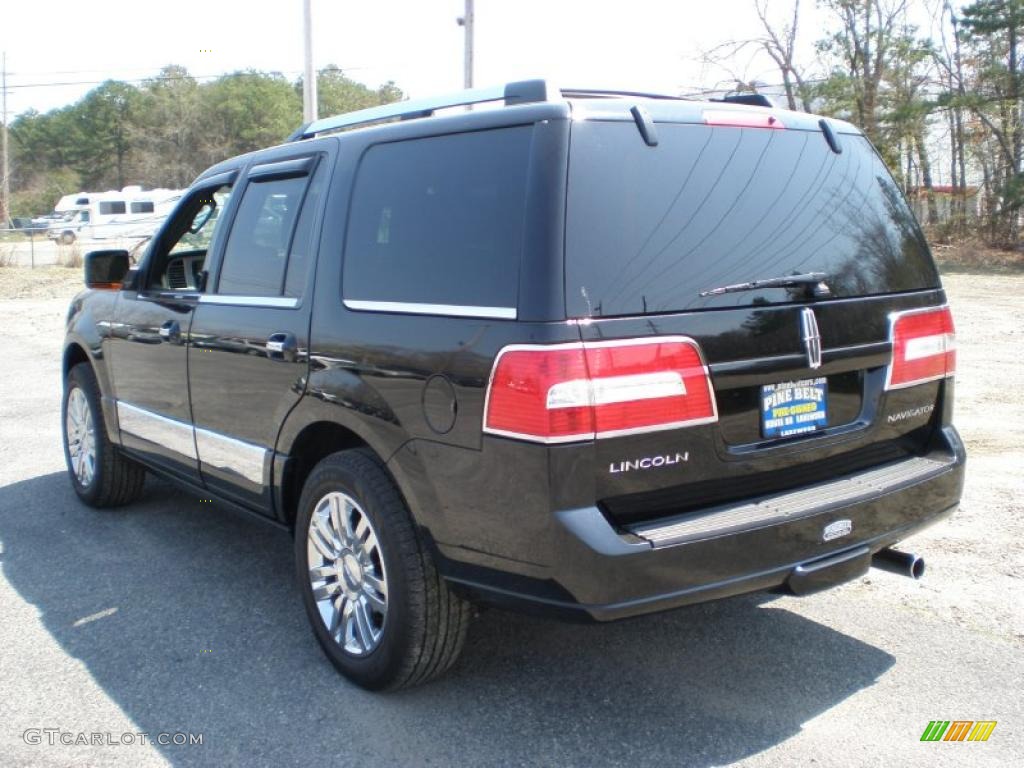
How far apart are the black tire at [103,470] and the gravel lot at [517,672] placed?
1.40ft

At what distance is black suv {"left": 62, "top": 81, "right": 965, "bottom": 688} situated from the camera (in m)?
2.85

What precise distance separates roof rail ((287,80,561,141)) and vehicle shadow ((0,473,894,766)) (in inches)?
82.1

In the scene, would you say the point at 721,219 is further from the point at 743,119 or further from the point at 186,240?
the point at 186,240

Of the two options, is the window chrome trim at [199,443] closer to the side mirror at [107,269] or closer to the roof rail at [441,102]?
the side mirror at [107,269]

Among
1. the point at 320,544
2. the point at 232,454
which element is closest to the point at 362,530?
the point at 320,544

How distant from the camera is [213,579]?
4.74 metres

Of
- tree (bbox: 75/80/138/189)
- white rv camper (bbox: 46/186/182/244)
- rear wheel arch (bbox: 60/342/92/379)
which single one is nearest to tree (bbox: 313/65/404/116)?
tree (bbox: 75/80/138/189)

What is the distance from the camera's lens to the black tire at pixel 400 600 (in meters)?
3.27

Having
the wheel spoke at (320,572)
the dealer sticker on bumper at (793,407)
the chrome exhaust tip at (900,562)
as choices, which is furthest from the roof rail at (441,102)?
the chrome exhaust tip at (900,562)

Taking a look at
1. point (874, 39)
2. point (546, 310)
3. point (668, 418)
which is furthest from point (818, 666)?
point (874, 39)

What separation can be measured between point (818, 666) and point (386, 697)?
1.62m

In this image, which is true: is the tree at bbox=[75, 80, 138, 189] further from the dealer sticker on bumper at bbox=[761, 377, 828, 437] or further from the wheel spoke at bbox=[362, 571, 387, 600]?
the dealer sticker on bumper at bbox=[761, 377, 828, 437]

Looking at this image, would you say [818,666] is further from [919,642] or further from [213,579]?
[213,579]

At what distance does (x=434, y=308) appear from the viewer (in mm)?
3217
